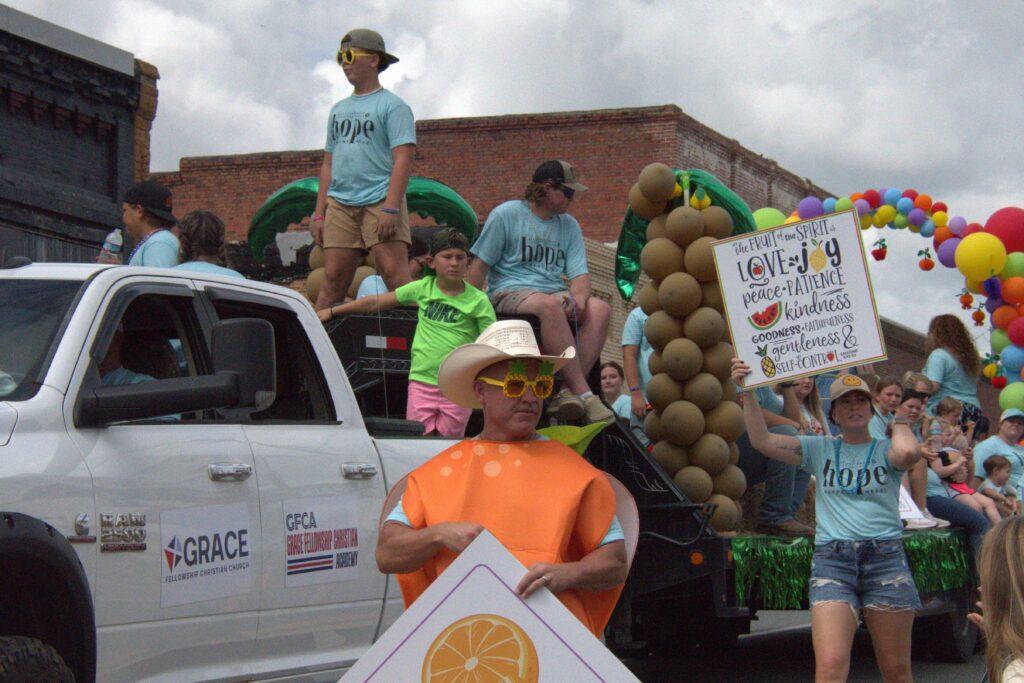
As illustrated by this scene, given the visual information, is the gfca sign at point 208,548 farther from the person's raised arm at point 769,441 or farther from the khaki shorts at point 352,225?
the khaki shorts at point 352,225

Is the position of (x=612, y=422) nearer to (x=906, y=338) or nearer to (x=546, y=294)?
(x=546, y=294)

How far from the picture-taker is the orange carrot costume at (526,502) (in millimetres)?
3973

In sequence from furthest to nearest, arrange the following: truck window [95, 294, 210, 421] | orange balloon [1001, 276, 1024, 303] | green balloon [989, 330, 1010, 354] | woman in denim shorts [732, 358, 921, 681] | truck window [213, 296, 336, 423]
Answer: green balloon [989, 330, 1010, 354]
orange balloon [1001, 276, 1024, 303]
woman in denim shorts [732, 358, 921, 681]
truck window [213, 296, 336, 423]
truck window [95, 294, 210, 421]

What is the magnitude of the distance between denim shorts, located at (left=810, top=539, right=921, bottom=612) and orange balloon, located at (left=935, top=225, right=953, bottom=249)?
1067cm

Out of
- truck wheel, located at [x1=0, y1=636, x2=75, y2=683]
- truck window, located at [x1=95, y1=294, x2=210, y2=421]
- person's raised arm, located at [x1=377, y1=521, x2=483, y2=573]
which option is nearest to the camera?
person's raised arm, located at [x1=377, y1=521, x2=483, y2=573]

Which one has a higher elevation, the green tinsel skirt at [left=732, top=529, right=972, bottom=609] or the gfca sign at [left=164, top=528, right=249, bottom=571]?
the gfca sign at [left=164, top=528, right=249, bottom=571]

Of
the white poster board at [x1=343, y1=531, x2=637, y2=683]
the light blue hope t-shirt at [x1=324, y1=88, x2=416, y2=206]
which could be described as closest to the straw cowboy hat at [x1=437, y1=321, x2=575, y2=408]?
the white poster board at [x1=343, y1=531, x2=637, y2=683]

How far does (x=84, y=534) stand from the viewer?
4.53m

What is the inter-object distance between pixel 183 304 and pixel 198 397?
0.97m

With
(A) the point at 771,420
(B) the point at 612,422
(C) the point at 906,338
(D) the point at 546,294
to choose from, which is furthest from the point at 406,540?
(C) the point at 906,338

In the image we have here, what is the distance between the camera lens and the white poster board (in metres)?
3.64

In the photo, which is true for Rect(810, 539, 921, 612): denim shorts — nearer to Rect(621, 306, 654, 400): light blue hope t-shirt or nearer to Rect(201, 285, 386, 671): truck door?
Rect(201, 285, 386, 671): truck door

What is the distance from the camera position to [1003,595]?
11.2ft

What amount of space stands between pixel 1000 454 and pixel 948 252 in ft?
16.0
